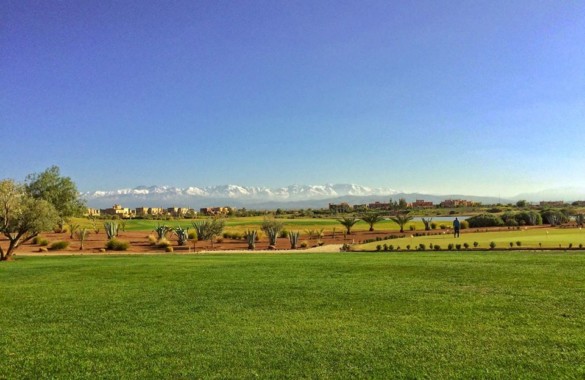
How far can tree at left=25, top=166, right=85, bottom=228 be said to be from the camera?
47875 mm

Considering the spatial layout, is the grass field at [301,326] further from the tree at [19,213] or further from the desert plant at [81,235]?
the desert plant at [81,235]

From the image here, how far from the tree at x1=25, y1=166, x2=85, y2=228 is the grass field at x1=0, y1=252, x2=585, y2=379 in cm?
3728

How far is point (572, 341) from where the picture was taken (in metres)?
7.17

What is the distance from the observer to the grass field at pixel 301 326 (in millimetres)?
6375

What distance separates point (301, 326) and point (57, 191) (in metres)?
47.3

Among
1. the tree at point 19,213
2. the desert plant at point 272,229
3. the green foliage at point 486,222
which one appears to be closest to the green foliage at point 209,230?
the desert plant at point 272,229

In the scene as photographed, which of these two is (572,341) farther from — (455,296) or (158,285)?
(158,285)

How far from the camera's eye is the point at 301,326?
27.4 ft

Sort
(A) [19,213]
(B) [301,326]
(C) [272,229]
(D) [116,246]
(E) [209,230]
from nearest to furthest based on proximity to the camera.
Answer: (B) [301,326] < (A) [19,213] < (D) [116,246] < (C) [272,229] < (E) [209,230]

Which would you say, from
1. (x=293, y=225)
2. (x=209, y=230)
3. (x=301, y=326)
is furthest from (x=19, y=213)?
(x=293, y=225)

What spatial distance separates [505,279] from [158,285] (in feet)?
32.4

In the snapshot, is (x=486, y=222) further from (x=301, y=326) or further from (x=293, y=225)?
(x=301, y=326)

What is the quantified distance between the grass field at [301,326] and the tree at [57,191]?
122 feet

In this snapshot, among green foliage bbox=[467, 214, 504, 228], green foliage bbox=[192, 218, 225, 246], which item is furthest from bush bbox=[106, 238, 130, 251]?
green foliage bbox=[467, 214, 504, 228]
